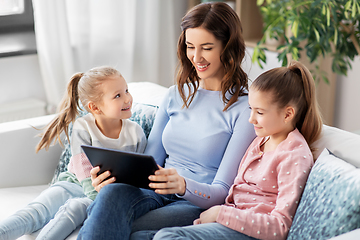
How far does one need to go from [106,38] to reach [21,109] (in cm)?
78

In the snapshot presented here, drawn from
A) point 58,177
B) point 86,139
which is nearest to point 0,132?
point 58,177

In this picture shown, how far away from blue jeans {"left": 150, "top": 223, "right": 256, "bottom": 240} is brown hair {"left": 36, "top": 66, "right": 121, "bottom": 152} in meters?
0.64

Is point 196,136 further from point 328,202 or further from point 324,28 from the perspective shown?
point 324,28

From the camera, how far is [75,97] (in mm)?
1637

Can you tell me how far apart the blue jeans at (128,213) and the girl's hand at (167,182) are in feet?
0.30

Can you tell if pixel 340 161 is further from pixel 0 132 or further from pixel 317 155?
pixel 0 132

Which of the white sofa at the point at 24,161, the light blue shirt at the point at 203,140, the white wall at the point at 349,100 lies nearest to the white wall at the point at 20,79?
the white sofa at the point at 24,161

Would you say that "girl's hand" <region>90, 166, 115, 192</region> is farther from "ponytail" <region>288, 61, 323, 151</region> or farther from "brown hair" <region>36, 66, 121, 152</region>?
"ponytail" <region>288, 61, 323, 151</region>


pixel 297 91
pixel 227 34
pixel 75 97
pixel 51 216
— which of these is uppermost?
pixel 227 34

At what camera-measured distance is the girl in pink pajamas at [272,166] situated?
3.63ft

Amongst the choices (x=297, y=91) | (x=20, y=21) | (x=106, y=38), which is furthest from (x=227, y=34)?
(x=20, y=21)

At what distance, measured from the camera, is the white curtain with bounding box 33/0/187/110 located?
2.71 m

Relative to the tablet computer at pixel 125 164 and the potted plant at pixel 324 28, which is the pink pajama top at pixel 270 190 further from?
the potted plant at pixel 324 28

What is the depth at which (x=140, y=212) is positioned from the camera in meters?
1.28
